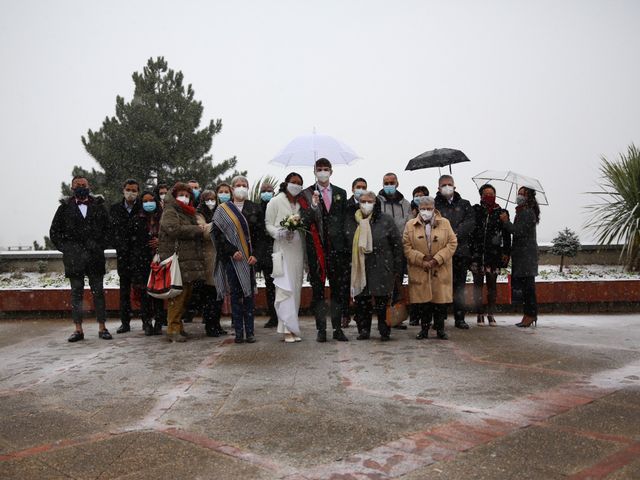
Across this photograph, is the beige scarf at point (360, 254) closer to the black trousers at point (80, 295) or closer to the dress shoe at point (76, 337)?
the black trousers at point (80, 295)

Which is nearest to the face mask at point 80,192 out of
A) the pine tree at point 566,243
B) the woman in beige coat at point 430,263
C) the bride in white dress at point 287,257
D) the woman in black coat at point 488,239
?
the bride in white dress at point 287,257

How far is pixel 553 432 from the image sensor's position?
3.59 meters

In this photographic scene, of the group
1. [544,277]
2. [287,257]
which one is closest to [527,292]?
[287,257]

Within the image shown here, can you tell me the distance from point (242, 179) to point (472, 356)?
311 cm

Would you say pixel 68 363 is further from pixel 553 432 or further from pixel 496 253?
pixel 496 253

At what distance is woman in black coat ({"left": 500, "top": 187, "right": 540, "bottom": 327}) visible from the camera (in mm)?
7746

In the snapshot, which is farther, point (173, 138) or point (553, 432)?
point (173, 138)

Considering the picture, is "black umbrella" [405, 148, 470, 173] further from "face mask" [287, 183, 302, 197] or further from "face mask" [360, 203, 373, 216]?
"face mask" [287, 183, 302, 197]

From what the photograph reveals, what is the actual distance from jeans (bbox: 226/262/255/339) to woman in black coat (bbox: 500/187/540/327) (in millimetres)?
3275

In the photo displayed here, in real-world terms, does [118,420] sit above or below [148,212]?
below

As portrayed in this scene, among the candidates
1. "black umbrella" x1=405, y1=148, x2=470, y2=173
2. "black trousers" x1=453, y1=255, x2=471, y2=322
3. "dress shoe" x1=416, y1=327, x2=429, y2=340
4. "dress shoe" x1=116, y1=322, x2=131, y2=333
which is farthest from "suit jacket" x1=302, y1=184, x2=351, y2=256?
"dress shoe" x1=116, y1=322, x2=131, y2=333

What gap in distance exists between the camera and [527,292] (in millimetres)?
7828

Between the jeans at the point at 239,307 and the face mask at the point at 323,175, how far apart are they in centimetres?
134

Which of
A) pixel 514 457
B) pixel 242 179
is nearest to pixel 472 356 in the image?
pixel 514 457
